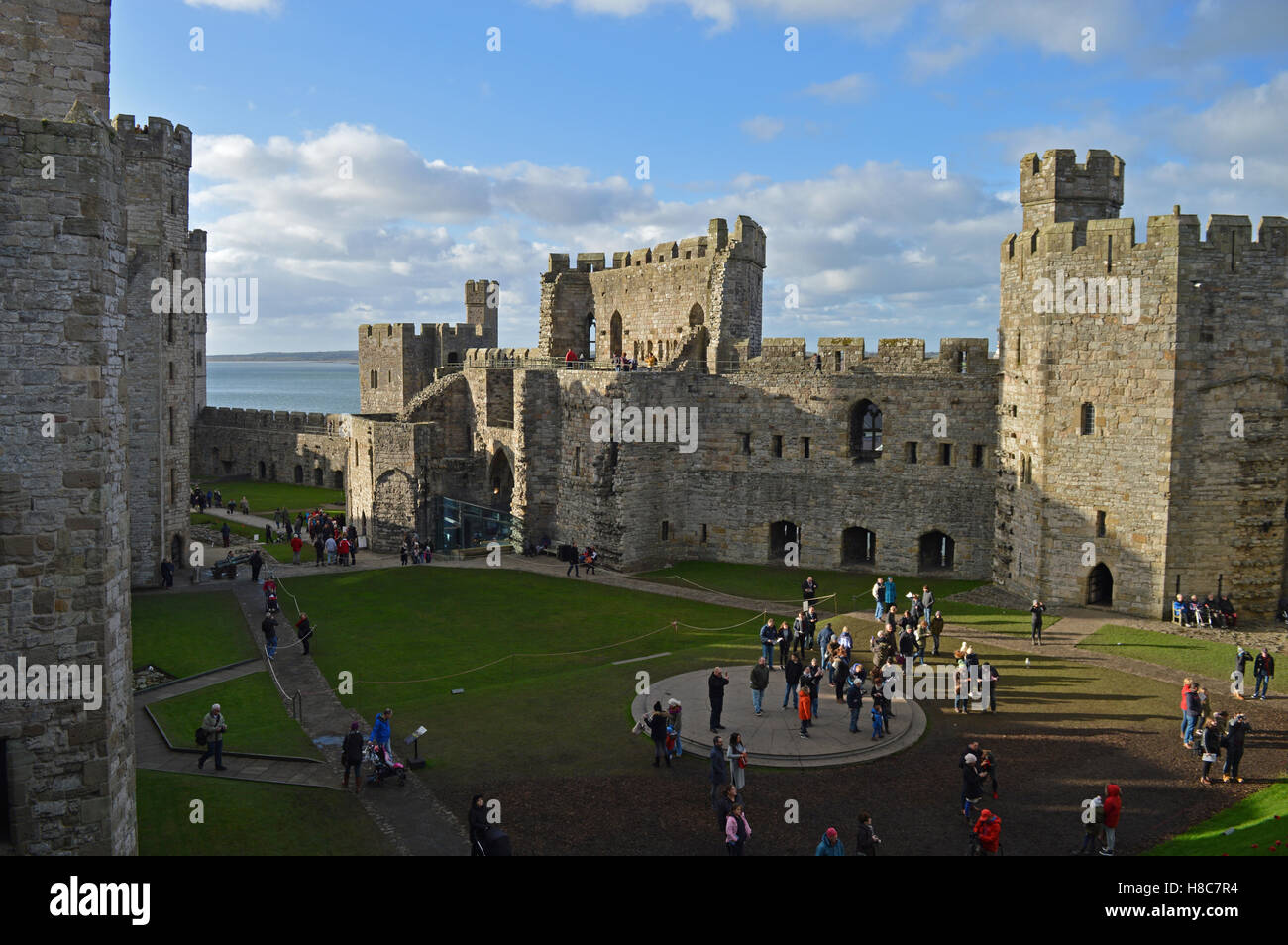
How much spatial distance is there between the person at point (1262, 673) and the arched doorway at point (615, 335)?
2959 centimetres

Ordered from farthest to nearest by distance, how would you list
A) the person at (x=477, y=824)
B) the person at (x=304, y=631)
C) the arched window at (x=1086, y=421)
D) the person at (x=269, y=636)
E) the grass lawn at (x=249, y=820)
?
1. the arched window at (x=1086, y=421)
2. the person at (x=304, y=631)
3. the person at (x=269, y=636)
4. the grass lawn at (x=249, y=820)
5. the person at (x=477, y=824)

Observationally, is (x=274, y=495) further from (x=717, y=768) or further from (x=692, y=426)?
(x=717, y=768)

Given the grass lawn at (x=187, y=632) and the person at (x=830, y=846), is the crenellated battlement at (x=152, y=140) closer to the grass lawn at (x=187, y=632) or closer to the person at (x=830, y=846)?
the grass lawn at (x=187, y=632)

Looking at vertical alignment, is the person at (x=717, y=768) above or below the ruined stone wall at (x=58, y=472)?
below

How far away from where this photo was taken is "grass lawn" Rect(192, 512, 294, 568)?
3519 cm

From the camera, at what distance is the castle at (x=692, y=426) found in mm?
11203

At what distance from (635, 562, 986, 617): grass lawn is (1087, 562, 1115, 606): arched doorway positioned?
12.7 ft

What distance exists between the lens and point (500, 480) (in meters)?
39.6

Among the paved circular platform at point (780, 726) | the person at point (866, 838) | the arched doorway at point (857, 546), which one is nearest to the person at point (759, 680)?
the paved circular platform at point (780, 726)

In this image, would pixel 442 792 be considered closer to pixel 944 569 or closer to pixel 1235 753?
pixel 1235 753

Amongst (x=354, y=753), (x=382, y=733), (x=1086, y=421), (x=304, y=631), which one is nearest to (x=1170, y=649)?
(x=1086, y=421)

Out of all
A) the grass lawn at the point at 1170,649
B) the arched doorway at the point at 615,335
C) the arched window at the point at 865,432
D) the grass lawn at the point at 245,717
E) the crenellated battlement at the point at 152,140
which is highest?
the crenellated battlement at the point at 152,140
